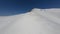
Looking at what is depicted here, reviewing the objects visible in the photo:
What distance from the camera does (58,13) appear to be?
3.34ft

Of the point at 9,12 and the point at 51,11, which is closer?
the point at 51,11

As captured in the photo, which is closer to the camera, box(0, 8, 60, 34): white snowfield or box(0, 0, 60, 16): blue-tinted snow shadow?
box(0, 8, 60, 34): white snowfield

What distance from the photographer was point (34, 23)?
0.87 m

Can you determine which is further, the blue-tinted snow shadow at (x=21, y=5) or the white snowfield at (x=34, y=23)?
the blue-tinted snow shadow at (x=21, y=5)

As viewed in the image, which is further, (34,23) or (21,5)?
(21,5)

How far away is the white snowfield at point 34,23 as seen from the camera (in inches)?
31.7

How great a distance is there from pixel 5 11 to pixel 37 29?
22.7 inches

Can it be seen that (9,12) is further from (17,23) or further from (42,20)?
(42,20)

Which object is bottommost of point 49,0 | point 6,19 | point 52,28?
point 52,28

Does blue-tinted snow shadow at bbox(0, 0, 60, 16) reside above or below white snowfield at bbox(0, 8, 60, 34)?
above

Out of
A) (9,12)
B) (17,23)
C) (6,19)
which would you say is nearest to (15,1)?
(9,12)

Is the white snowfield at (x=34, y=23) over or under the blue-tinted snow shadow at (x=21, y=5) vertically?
under

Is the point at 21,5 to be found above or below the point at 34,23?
above

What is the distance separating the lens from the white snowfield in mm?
806
